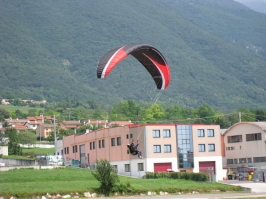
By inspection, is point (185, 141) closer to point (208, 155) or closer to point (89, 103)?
point (208, 155)

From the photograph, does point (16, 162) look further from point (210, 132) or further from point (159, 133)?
point (210, 132)

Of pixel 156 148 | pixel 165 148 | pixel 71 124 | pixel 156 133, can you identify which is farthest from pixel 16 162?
pixel 71 124

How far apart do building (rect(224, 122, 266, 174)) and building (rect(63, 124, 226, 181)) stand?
12.5 feet

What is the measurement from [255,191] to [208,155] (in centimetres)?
1178

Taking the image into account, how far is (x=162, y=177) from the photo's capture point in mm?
41594

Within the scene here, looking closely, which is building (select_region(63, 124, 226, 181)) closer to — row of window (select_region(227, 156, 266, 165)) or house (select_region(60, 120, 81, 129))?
row of window (select_region(227, 156, 266, 165))

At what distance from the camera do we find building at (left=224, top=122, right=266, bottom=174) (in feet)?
174

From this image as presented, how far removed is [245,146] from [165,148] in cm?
990

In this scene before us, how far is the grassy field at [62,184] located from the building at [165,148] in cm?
Result: 588

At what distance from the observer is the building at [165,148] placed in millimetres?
47594

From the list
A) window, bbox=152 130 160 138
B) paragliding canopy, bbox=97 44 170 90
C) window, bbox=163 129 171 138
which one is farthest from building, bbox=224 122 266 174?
paragliding canopy, bbox=97 44 170 90

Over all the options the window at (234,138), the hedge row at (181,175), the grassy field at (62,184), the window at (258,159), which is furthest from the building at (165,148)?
the grassy field at (62,184)

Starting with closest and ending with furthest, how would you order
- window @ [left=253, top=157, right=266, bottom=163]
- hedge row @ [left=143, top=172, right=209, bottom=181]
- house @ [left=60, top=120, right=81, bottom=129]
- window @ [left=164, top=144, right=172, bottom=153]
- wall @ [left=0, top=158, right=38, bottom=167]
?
hedge row @ [left=143, top=172, right=209, bottom=181], wall @ [left=0, top=158, right=38, bottom=167], window @ [left=164, top=144, right=172, bottom=153], window @ [left=253, top=157, right=266, bottom=163], house @ [left=60, top=120, right=81, bottom=129]

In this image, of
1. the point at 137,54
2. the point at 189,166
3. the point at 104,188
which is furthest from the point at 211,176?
the point at 137,54
